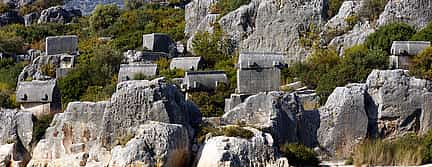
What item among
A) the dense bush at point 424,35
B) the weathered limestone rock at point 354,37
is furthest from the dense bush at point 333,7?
the dense bush at point 424,35

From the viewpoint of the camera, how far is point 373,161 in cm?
2178

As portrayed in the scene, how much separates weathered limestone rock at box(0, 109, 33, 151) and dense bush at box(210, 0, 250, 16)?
18.3m

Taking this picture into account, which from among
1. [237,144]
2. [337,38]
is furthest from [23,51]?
[237,144]

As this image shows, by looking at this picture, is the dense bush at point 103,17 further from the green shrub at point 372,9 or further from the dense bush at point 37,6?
the green shrub at point 372,9

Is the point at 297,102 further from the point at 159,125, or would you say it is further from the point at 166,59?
the point at 166,59

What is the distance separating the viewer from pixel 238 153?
68.1 ft

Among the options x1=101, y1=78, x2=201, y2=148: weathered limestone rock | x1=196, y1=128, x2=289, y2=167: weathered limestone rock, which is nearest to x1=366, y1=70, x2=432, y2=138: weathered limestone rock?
x1=196, y1=128, x2=289, y2=167: weathered limestone rock

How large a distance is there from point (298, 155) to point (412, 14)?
14.4m

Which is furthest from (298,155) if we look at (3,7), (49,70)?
(3,7)

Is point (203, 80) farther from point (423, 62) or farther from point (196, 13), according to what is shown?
point (196, 13)

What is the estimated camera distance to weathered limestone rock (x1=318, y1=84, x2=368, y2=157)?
2317cm

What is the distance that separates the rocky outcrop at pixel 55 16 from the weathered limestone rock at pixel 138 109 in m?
35.6

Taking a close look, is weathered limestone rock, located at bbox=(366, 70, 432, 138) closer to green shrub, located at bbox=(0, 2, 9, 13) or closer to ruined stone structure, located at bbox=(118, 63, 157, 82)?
ruined stone structure, located at bbox=(118, 63, 157, 82)

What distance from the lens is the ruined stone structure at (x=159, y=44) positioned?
40.6 m
